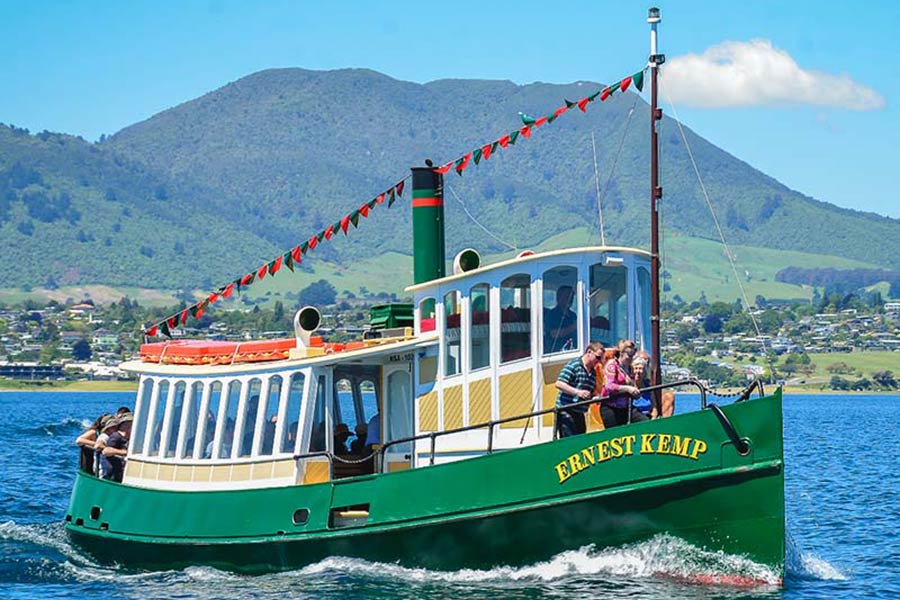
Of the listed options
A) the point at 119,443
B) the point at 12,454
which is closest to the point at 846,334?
the point at 12,454

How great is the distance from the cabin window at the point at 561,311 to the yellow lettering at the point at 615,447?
214 cm

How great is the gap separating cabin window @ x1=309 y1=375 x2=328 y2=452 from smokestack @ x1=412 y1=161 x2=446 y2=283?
2267 mm

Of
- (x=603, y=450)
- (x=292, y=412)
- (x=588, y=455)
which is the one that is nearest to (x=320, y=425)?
(x=292, y=412)

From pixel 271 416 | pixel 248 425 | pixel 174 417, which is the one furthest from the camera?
pixel 174 417

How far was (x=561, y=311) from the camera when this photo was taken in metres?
21.2

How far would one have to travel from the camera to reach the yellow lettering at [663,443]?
62.9ft

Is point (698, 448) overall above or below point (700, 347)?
above

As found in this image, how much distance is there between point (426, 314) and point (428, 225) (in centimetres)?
165

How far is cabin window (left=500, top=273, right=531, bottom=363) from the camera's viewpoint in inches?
838

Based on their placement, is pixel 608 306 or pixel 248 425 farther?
pixel 248 425

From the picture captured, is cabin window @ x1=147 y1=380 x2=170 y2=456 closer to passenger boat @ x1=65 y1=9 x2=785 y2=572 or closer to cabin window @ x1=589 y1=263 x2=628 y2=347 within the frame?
passenger boat @ x1=65 y1=9 x2=785 y2=572

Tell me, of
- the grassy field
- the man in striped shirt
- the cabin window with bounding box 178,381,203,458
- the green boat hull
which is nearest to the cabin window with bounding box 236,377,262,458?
the green boat hull

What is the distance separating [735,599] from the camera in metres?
19.4

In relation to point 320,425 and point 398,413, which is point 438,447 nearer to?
point 398,413
